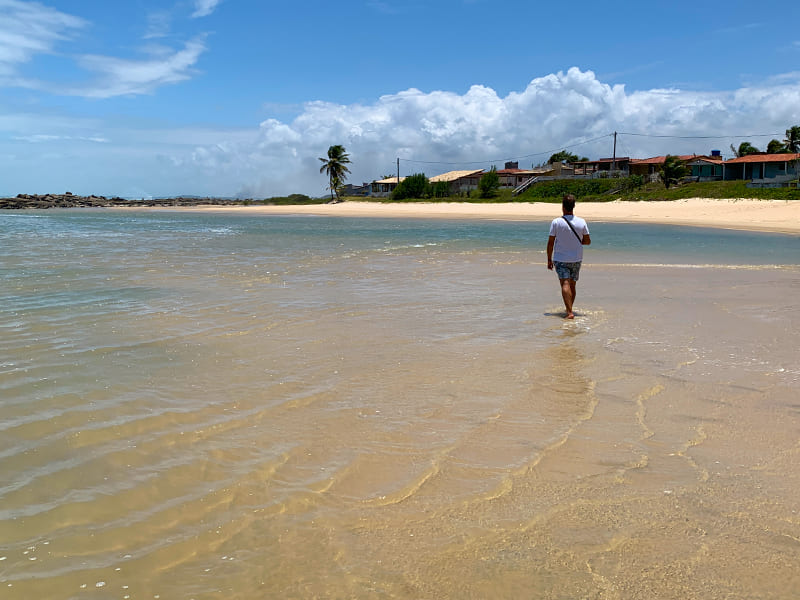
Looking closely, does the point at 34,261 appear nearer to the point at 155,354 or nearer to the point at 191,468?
the point at 155,354

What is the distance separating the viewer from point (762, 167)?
68.9m

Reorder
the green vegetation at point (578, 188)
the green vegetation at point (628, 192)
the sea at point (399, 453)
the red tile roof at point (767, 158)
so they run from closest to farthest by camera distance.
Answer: the sea at point (399, 453)
the green vegetation at point (628, 192)
the red tile roof at point (767, 158)
the green vegetation at point (578, 188)

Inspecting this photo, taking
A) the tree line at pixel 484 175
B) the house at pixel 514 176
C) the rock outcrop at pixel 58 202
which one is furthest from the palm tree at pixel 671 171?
the rock outcrop at pixel 58 202

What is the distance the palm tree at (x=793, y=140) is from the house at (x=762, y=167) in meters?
7.47

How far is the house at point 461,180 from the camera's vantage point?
299ft

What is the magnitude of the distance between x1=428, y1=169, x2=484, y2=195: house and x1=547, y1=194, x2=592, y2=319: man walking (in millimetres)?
80805

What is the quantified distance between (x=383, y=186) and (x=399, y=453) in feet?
360

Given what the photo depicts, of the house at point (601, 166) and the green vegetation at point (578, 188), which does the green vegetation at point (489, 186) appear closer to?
the green vegetation at point (578, 188)

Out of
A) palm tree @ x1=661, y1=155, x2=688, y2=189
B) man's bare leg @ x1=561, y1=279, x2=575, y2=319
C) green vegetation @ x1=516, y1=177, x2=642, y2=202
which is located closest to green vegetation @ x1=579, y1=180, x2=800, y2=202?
palm tree @ x1=661, y1=155, x2=688, y2=189

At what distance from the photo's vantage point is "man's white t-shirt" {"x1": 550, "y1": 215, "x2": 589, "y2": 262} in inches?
351

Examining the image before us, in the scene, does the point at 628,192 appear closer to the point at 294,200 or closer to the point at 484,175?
the point at 484,175

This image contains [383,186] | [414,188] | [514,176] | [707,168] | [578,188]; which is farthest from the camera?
[383,186]

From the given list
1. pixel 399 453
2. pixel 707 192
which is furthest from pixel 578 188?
pixel 399 453

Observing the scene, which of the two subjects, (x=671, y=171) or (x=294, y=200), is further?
(x=294, y=200)
